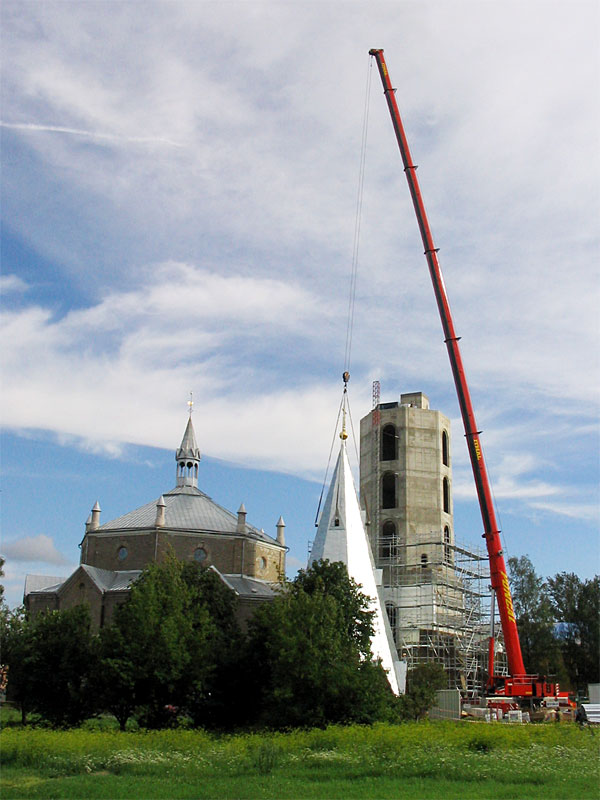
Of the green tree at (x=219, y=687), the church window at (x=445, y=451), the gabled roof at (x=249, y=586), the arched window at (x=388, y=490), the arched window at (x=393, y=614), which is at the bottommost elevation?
the green tree at (x=219, y=687)

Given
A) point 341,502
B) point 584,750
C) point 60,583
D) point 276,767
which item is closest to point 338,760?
point 276,767

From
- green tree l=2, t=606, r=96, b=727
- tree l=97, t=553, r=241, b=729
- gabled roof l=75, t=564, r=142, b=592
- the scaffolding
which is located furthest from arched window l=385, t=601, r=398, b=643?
green tree l=2, t=606, r=96, b=727

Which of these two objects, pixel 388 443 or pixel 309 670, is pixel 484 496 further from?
pixel 388 443

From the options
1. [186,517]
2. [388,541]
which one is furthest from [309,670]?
[388,541]

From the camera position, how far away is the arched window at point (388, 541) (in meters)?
56.2

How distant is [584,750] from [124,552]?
114 ft

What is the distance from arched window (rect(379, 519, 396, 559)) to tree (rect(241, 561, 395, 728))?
24.0 metres

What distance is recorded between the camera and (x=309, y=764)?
1906 cm

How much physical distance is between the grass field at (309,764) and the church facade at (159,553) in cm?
2460

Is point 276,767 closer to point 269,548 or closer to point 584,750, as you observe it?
point 584,750

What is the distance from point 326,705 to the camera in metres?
27.2

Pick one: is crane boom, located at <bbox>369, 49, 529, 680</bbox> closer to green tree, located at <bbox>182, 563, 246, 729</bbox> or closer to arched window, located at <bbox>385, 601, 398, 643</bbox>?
green tree, located at <bbox>182, 563, 246, 729</bbox>

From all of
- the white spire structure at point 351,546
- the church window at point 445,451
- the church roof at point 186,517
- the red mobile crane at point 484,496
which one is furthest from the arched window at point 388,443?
the red mobile crane at point 484,496

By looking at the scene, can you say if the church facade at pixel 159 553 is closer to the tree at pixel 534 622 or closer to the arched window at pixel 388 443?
the arched window at pixel 388 443
